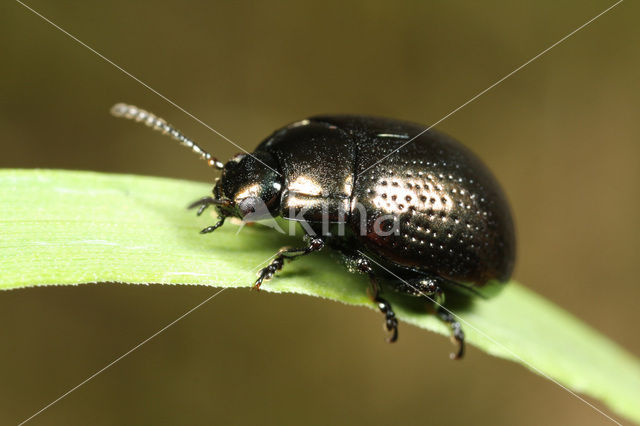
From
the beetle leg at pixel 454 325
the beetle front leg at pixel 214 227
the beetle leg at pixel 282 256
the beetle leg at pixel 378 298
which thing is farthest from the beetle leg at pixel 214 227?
the beetle leg at pixel 454 325

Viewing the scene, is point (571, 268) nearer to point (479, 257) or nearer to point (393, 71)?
point (393, 71)

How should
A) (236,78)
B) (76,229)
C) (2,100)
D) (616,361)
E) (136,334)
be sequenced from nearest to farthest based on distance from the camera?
(76,229) < (616,361) < (136,334) < (2,100) < (236,78)

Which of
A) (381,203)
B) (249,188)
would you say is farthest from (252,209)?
(381,203)

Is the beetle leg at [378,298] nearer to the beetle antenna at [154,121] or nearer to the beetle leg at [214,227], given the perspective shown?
the beetle leg at [214,227]

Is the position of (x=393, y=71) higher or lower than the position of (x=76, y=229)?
higher

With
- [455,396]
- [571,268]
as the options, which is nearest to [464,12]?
[571,268]

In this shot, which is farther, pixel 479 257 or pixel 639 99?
pixel 639 99

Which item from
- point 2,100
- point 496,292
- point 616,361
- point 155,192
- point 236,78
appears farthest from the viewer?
point 236,78
